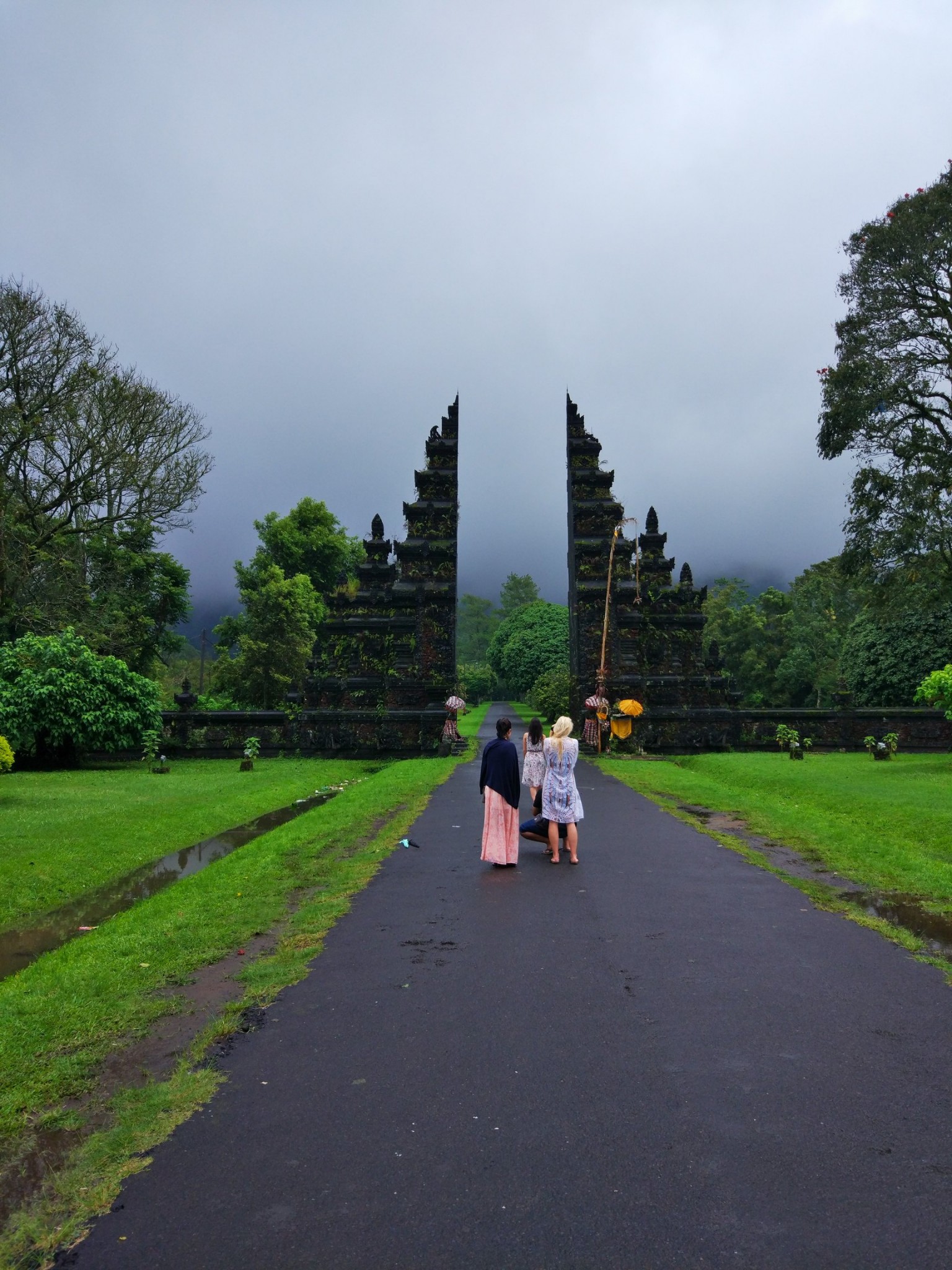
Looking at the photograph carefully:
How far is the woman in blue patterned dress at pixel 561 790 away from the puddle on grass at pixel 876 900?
240cm

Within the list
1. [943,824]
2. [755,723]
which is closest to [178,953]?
[943,824]

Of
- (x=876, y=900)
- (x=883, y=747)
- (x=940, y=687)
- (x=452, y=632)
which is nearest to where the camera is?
(x=876, y=900)

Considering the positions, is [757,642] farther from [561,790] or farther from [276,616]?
[561,790]

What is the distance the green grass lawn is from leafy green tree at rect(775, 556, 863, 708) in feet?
104

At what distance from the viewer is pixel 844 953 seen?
6.23 meters

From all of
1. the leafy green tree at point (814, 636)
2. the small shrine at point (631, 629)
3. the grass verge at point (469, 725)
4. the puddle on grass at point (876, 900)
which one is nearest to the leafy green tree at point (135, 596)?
the grass verge at point (469, 725)

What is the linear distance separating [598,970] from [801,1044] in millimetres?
1563

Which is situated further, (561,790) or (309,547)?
(309,547)

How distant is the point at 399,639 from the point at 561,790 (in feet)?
71.9

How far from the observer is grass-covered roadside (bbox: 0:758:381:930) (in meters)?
9.48

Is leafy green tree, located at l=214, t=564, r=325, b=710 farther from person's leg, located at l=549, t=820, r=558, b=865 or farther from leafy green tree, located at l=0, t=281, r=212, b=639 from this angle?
person's leg, located at l=549, t=820, r=558, b=865

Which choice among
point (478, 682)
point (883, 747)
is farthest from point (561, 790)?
point (478, 682)

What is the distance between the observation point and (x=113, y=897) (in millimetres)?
9297

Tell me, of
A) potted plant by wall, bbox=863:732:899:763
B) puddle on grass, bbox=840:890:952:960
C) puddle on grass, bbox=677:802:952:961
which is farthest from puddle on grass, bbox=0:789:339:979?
potted plant by wall, bbox=863:732:899:763
